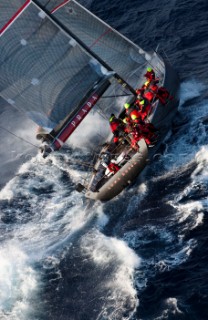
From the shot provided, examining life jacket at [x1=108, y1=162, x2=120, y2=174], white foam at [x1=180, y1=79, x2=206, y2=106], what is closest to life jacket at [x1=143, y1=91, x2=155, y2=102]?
white foam at [x1=180, y1=79, x2=206, y2=106]

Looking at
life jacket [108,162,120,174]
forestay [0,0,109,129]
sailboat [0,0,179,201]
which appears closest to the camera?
sailboat [0,0,179,201]

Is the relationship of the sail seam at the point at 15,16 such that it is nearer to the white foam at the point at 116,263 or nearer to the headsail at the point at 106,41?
the headsail at the point at 106,41

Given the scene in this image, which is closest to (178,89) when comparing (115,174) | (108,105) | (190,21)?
(108,105)

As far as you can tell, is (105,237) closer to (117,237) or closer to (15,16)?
(117,237)

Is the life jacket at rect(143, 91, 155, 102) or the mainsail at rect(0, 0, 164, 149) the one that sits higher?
the life jacket at rect(143, 91, 155, 102)

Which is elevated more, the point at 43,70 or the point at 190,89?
the point at 190,89

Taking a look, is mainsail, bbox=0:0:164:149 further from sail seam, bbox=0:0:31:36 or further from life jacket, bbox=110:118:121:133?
life jacket, bbox=110:118:121:133

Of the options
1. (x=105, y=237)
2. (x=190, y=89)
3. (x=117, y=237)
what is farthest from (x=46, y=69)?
(x=190, y=89)

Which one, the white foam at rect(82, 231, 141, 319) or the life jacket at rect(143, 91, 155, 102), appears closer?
the white foam at rect(82, 231, 141, 319)

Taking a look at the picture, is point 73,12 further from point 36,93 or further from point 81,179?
point 81,179

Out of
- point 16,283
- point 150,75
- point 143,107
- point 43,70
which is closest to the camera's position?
point 16,283
